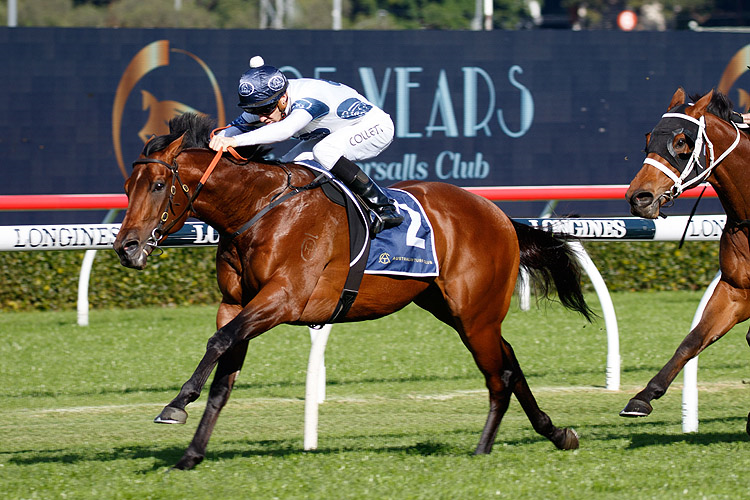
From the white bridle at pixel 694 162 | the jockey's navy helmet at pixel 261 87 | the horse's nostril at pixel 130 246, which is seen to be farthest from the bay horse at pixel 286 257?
the white bridle at pixel 694 162

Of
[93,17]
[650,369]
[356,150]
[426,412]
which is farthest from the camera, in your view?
[93,17]

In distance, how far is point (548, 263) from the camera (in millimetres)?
5102

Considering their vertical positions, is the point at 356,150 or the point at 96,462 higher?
the point at 356,150

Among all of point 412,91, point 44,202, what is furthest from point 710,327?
point 412,91

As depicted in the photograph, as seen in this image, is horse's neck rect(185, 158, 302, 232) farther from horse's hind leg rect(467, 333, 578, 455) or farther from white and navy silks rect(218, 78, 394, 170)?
horse's hind leg rect(467, 333, 578, 455)

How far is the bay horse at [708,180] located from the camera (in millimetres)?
4316

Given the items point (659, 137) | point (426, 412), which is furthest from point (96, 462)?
point (659, 137)

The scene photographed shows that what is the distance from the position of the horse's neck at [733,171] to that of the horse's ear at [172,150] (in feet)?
7.03

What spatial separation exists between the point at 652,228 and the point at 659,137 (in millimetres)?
1465

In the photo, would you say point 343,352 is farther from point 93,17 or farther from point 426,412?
point 93,17

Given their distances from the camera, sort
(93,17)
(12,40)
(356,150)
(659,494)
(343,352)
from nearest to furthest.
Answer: (659,494), (356,150), (343,352), (12,40), (93,17)

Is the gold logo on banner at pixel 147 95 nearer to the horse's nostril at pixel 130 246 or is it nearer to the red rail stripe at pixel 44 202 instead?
the red rail stripe at pixel 44 202

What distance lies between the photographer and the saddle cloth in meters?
4.41

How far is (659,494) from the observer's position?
147 inches
